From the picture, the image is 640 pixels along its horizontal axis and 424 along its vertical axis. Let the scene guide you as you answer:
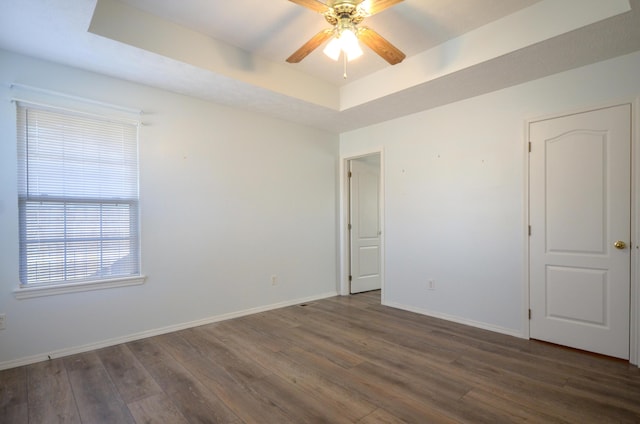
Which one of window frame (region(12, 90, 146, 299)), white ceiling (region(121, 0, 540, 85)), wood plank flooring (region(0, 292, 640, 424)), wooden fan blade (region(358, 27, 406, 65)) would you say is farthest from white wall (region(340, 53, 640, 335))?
window frame (region(12, 90, 146, 299))

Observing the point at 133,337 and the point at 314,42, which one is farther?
the point at 133,337

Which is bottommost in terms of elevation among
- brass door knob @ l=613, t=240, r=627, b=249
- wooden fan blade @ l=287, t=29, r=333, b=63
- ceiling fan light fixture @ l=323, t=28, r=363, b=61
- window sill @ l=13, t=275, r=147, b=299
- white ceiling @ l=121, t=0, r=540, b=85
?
window sill @ l=13, t=275, r=147, b=299

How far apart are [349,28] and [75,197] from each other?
270 cm

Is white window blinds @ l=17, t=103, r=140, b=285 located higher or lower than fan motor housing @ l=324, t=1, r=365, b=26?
lower

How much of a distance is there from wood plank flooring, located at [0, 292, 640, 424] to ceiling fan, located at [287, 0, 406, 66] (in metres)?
2.37

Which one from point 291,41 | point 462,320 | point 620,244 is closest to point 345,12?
point 291,41

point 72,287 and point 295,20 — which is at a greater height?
point 295,20

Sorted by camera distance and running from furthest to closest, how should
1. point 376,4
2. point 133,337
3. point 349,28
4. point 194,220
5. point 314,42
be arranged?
point 194,220 < point 133,337 < point 314,42 < point 349,28 < point 376,4

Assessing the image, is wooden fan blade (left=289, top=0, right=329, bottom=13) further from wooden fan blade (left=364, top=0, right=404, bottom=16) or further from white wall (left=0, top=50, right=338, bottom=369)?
white wall (left=0, top=50, right=338, bottom=369)

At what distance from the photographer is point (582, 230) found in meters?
2.83

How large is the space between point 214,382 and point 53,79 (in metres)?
2.84

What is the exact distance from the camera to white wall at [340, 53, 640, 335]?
9.80 feet

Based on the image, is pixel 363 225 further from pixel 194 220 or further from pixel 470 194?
pixel 194 220

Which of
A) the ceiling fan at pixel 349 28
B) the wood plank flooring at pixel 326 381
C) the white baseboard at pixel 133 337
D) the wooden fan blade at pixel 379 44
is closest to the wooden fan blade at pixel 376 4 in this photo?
the ceiling fan at pixel 349 28
